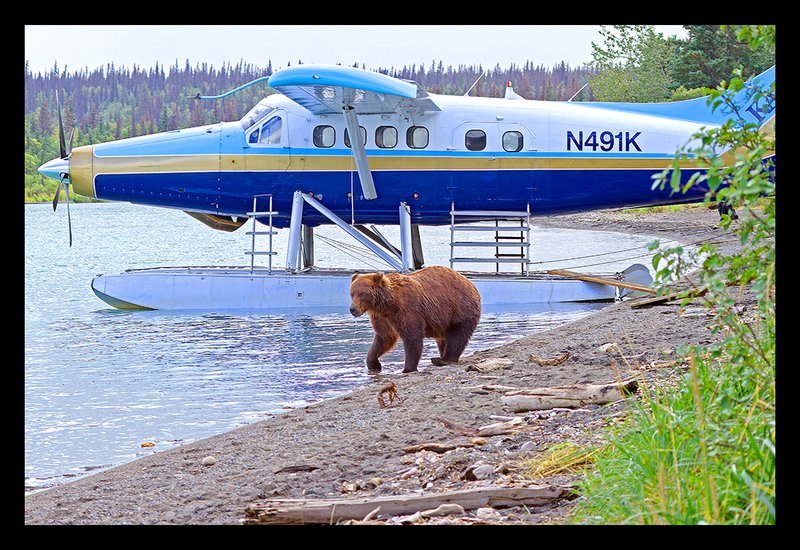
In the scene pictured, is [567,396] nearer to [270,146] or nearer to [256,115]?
[270,146]

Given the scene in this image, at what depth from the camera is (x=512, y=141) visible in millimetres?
A: 16859

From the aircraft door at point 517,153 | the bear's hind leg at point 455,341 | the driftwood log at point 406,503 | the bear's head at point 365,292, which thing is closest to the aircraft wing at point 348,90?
the aircraft door at point 517,153

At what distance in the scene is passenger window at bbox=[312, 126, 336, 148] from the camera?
16969 millimetres

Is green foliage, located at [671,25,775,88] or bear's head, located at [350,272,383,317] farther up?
green foliage, located at [671,25,775,88]

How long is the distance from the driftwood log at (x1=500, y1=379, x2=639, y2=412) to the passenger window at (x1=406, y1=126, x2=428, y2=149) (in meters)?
10.2

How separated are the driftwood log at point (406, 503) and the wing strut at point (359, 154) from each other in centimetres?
1170

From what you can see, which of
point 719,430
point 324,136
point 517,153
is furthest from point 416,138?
point 719,430

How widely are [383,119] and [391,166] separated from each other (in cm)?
81

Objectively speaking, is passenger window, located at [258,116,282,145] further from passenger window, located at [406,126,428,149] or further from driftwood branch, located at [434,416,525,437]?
driftwood branch, located at [434,416,525,437]

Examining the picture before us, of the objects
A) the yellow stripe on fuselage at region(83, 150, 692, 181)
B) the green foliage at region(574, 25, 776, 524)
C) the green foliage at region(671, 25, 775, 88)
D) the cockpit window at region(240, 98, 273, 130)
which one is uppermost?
the green foliage at region(671, 25, 775, 88)

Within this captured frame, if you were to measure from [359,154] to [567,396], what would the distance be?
10.3m

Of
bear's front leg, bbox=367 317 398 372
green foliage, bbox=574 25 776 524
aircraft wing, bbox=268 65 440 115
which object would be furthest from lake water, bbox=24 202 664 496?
green foliage, bbox=574 25 776 524

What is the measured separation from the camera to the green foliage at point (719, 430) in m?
3.68
